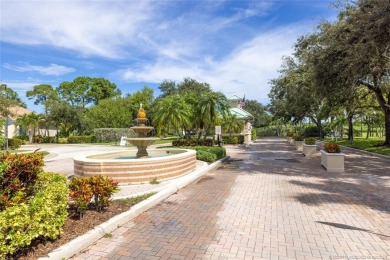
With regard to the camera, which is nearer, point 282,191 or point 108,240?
point 108,240

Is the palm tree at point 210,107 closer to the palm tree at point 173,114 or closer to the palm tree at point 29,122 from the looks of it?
the palm tree at point 173,114

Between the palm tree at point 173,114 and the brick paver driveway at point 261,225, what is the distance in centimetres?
1546

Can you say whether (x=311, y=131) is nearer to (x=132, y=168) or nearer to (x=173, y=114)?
(x=173, y=114)

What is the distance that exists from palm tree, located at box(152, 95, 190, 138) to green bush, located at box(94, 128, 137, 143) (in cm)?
1769

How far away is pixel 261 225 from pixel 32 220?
4.06m

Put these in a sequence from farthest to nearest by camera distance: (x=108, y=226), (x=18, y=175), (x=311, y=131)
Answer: (x=311, y=131), (x=18, y=175), (x=108, y=226)

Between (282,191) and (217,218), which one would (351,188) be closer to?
(282,191)

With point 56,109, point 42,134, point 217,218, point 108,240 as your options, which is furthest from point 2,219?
point 42,134

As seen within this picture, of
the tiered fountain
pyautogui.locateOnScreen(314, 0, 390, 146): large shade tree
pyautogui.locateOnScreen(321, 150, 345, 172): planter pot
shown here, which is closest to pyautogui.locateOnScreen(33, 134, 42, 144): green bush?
the tiered fountain

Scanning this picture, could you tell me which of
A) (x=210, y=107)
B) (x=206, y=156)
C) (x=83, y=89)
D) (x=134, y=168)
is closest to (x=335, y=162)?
(x=206, y=156)

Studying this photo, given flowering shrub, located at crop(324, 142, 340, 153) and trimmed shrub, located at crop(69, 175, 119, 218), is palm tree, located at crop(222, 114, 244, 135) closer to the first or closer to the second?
flowering shrub, located at crop(324, 142, 340, 153)

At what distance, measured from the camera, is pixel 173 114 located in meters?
25.1

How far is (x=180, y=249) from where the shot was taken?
4.66 m

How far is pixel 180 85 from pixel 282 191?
56368mm
